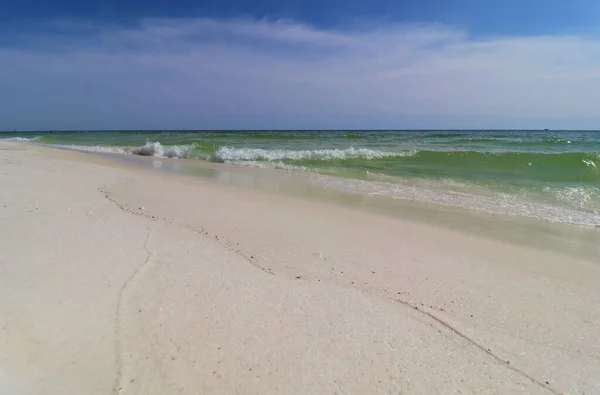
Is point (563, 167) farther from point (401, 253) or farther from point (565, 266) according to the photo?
point (401, 253)

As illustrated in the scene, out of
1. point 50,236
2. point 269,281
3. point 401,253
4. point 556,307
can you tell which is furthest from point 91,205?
point 556,307

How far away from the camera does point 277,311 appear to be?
102 inches

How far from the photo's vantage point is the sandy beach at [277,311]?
1974mm

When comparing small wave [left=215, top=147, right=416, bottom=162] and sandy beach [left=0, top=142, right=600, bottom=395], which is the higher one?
small wave [left=215, top=147, right=416, bottom=162]

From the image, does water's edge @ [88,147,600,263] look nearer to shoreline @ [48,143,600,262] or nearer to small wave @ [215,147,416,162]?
shoreline @ [48,143,600,262]

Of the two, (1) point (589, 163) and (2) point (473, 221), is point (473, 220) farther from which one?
(1) point (589, 163)

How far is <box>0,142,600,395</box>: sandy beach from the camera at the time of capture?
1974 millimetres

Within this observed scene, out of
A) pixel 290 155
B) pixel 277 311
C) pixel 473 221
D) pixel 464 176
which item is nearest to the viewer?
pixel 277 311

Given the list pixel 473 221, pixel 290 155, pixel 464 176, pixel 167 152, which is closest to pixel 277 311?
pixel 473 221

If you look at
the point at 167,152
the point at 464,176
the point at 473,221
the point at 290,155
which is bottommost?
the point at 473,221

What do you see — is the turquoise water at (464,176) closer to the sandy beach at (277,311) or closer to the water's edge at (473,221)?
the water's edge at (473,221)

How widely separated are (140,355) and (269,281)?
120 cm

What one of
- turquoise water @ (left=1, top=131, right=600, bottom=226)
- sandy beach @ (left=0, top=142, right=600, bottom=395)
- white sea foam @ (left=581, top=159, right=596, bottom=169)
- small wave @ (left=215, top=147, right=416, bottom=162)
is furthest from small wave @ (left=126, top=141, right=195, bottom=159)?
white sea foam @ (left=581, top=159, right=596, bottom=169)

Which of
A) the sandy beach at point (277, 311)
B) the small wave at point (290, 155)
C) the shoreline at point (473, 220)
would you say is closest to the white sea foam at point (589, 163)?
the small wave at point (290, 155)
